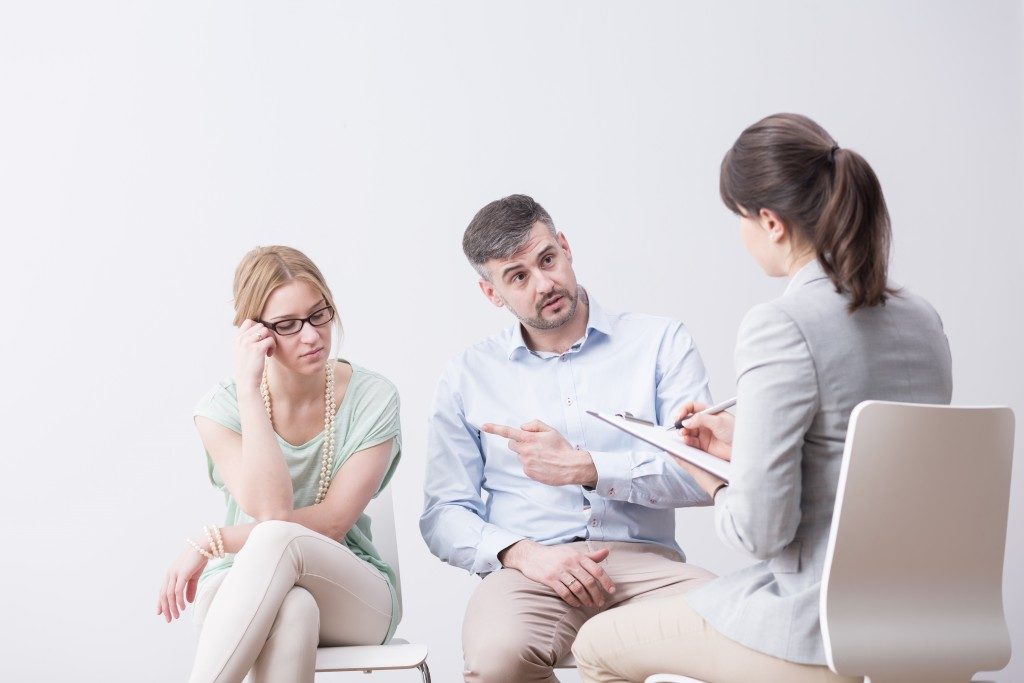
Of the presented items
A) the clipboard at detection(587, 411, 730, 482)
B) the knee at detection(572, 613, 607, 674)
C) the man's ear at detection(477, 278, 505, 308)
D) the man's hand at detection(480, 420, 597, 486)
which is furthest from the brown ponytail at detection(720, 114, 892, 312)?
the man's ear at detection(477, 278, 505, 308)

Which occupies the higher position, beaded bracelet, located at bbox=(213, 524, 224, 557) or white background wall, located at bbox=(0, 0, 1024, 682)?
white background wall, located at bbox=(0, 0, 1024, 682)

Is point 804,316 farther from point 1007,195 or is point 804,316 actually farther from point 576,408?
point 1007,195

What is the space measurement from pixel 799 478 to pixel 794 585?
5.8 inches

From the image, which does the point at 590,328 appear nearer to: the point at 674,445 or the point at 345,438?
the point at 345,438

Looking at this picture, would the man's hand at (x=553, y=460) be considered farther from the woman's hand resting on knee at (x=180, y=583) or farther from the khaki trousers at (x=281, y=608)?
the woman's hand resting on knee at (x=180, y=583)

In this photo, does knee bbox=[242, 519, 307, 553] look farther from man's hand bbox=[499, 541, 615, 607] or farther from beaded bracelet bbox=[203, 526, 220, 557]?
man's hand bbox=[499, 541, 615, 607]

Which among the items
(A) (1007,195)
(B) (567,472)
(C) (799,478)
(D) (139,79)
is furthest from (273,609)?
(A) (1007,195)

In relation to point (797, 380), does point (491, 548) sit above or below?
below

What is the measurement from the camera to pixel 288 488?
212 centimetres

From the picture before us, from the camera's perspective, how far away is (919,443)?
129 cm

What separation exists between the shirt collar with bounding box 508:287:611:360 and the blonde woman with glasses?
0.29 metres

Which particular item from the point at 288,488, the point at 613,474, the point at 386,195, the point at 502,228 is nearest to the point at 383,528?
the point at 288,488

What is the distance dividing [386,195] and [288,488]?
1.66 m

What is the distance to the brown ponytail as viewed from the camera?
1381 mm
